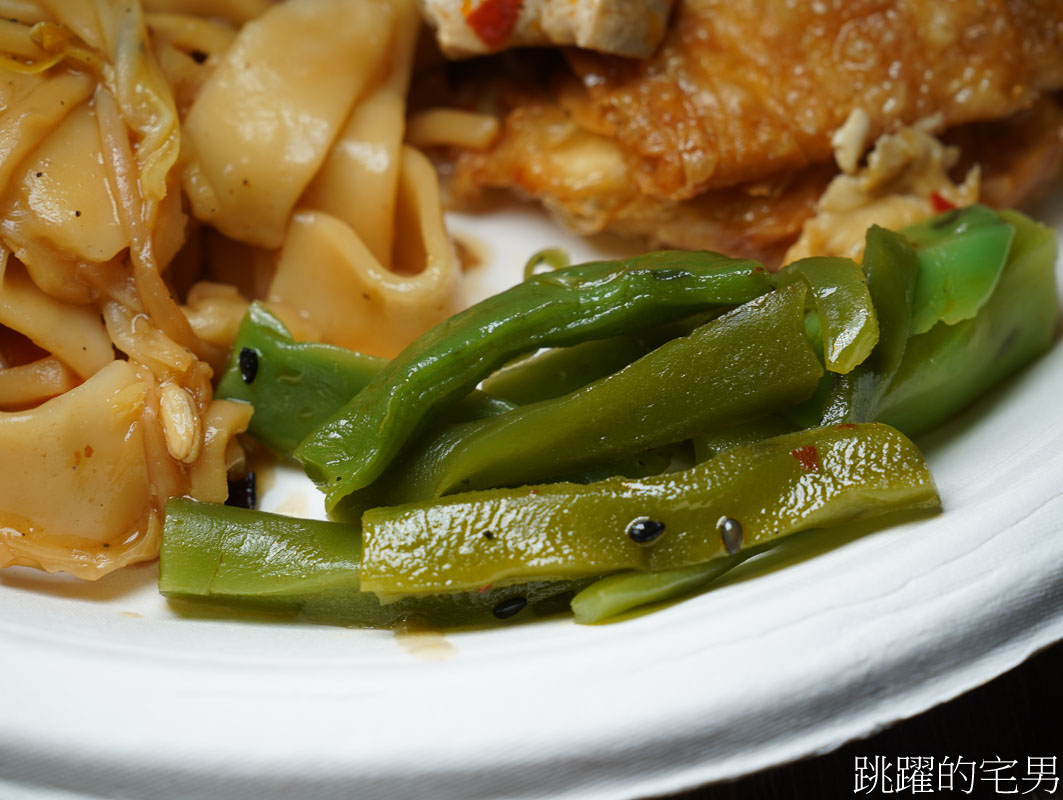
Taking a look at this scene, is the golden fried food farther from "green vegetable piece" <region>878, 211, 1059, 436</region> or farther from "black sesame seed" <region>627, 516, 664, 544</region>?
"black sesame seed" <region>627, 516, 664, 544</region>

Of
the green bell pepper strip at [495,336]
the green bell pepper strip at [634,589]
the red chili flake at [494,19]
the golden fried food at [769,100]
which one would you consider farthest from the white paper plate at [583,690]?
the red chili flake at [494,19]

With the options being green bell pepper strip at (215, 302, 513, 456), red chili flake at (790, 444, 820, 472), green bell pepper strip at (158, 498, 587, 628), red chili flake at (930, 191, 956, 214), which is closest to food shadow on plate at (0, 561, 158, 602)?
green bell pepper strip at (158, 498, 587, 628)

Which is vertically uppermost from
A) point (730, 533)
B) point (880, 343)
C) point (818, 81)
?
point (818, 81)

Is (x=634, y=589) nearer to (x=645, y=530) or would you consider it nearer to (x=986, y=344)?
(x=645, y=530)

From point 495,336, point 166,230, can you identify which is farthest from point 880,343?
point 166,230

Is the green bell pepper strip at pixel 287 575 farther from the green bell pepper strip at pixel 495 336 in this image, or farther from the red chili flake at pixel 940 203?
the red chili flake at pixel 940 203

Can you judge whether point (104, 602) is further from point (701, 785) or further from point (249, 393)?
point (701, 785)
